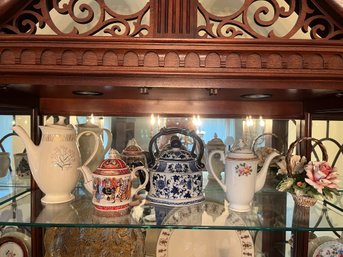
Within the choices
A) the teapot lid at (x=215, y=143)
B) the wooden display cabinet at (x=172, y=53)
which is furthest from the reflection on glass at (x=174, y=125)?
the wooden display cabinet at (x=172, y=53)

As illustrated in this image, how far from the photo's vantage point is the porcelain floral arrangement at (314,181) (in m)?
0.50

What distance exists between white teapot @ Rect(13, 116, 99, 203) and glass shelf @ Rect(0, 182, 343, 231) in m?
0.03

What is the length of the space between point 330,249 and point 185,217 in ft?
1.21

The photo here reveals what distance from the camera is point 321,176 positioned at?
19.7 inches

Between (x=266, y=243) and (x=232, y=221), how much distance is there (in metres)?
0.23

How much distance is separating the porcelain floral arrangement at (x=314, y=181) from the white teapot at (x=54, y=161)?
403mm

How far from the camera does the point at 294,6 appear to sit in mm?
437

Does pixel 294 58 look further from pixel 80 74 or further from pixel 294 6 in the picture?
pixel 80 74

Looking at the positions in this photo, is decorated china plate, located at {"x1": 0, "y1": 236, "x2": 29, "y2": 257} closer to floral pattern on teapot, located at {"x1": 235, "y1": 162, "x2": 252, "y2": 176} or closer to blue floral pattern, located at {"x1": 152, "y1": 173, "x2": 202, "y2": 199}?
blue floral pattern, located at {"x1": 152, "y1": 173, "x2": 202, "y2": 199}

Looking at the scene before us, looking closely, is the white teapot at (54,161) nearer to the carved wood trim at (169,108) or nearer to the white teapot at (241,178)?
the carved wood trim at (169,108)

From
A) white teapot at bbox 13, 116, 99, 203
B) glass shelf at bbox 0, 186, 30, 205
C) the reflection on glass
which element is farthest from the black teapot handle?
glass shelf at bbox 0, 186, 30, 205

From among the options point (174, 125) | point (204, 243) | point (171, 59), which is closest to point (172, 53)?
point (171, 59)

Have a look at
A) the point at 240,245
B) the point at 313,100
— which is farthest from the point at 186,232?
the point at 313,100

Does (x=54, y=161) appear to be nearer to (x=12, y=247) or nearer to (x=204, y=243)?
(x=12, y=247)
